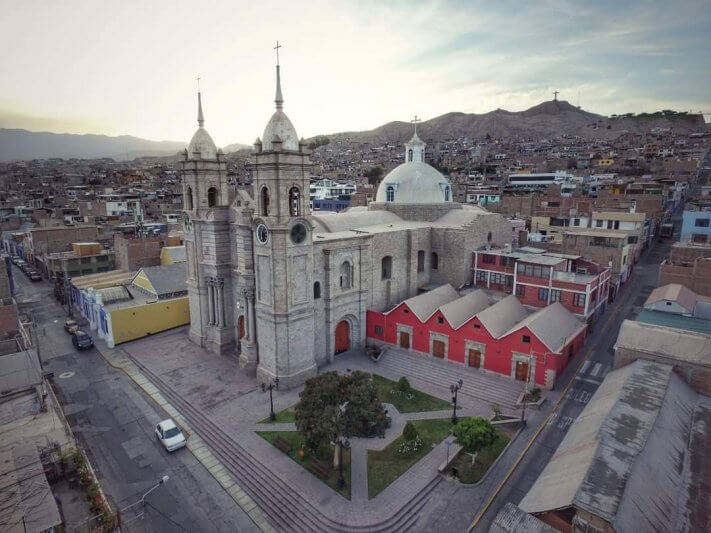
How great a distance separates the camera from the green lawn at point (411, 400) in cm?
2583

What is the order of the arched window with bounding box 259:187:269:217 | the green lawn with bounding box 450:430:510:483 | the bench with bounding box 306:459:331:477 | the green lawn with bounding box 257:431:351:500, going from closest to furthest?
the green lawn with bounding box 257:431:351:500
the green lawn with bounding box 450:430:510:483
the bench with bounding box 306:459:331:477
the arched window with bounding box 259:187:269:217

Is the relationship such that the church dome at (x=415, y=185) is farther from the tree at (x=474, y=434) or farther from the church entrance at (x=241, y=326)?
the tree at (x=474, y=434)

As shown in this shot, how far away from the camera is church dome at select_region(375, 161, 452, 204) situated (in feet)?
141

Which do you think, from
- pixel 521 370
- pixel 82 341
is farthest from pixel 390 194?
pixel 82 341

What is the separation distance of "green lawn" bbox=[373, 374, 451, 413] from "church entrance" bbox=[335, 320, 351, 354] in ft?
20.1

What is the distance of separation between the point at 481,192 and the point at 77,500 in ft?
296

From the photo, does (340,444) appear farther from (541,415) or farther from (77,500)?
(541,415)

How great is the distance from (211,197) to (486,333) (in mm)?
24500

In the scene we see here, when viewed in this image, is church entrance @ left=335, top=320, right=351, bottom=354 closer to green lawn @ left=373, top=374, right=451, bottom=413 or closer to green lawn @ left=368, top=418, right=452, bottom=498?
green lawn @ left=373, top=374, right=451, bottom=413

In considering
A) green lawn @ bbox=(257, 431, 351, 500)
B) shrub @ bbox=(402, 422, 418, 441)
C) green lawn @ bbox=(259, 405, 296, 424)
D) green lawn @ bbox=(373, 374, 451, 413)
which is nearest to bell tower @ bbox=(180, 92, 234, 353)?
green lawn @ bbox=(259, 405, 296, 424)

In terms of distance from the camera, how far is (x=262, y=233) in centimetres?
2758

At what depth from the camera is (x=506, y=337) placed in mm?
28281

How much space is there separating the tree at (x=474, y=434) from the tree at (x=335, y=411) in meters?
3.62

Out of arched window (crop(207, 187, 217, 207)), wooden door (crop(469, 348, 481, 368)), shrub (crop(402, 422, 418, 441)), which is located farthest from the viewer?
arched window (crop(207, 187, 217, 207))
